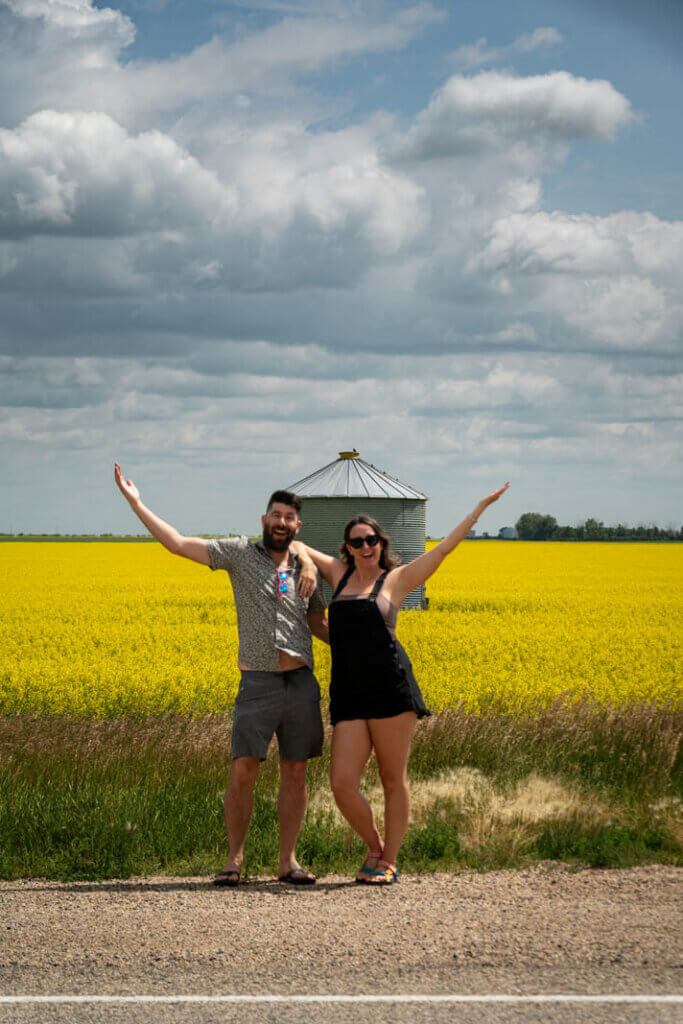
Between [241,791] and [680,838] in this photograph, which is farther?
[680,838]

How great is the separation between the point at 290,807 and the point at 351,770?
0.46 meters

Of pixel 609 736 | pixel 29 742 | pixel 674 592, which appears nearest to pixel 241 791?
pixel 29 742

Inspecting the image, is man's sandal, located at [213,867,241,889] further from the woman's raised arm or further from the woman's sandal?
the woman's raised arm

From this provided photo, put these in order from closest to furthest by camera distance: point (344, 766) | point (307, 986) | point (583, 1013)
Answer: point (583, 1013), point (307, 986), point (344, 766)

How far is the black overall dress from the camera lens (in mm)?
6289

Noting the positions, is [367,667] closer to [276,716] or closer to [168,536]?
[276,716]

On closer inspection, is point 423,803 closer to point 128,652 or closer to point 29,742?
point 29,742

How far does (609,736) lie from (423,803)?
2540mm

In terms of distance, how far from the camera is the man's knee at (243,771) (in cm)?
633

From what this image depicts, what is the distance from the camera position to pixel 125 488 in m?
6.81

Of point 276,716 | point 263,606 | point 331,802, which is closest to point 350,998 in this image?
point 276,716

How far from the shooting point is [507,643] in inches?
800

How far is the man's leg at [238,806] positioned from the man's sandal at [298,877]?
0.92 feet

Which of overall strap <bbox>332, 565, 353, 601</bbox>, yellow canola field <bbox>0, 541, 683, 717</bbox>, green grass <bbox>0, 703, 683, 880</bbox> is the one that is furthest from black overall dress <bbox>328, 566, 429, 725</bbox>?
yellow canola field <bbox>0, 541, 683, 717</bbox>
